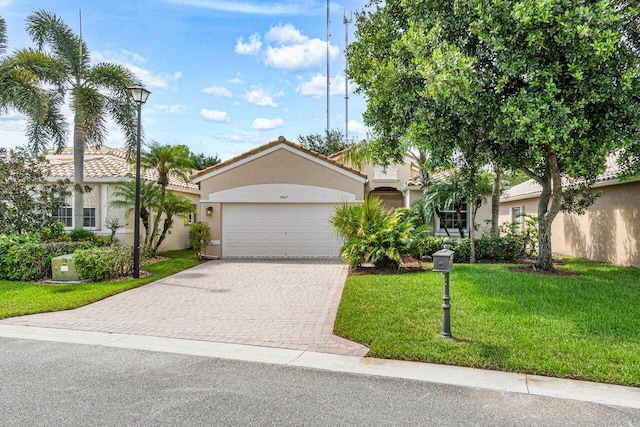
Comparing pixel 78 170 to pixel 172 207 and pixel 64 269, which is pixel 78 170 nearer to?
pixel 172 207

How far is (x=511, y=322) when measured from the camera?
6.21 meters

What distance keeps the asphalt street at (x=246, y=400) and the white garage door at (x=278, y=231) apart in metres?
10.5

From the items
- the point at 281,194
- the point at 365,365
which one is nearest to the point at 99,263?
the point at 281,194

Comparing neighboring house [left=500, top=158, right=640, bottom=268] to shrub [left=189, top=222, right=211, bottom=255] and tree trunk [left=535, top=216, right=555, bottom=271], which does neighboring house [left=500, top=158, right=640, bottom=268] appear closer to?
tree trunk [left=535, top=216, right=555, bottom=271]

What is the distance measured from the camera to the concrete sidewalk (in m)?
4.14

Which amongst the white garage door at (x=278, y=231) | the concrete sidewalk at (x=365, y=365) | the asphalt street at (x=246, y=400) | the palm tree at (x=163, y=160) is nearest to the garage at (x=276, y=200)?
the white garage door at (x=278, y=231)

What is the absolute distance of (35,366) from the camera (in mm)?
4891

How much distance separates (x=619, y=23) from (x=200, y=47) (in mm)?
12567

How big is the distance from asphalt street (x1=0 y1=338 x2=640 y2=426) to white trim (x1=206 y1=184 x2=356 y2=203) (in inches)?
416

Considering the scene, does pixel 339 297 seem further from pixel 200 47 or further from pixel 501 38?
pixel 200 47

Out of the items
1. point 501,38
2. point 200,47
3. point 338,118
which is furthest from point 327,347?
→ point 338,118

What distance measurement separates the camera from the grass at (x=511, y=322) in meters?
4.82

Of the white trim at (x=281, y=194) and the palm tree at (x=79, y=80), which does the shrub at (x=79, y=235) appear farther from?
the white trim at (x=281, y=194)

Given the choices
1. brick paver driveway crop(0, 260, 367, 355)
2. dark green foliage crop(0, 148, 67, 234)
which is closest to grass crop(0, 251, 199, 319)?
brick paver driveway crop(0, 260, 367, 355)
